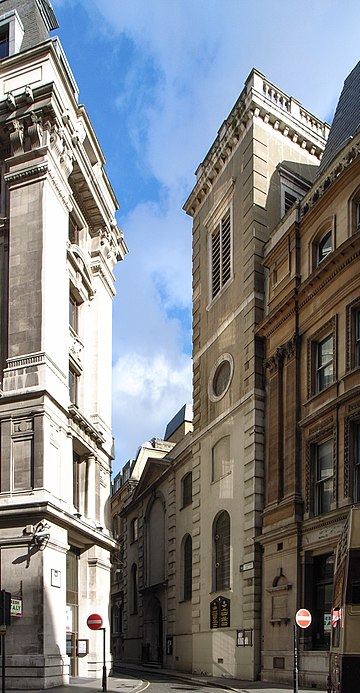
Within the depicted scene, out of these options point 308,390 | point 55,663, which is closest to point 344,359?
point 308,390

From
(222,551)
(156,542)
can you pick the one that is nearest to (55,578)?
(222,551)

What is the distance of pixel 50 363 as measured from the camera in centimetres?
3278

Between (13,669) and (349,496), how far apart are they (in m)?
13.1

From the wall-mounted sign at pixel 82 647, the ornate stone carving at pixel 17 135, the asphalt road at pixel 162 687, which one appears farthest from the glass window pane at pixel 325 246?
the wall-mounted sign at pixel 82 647

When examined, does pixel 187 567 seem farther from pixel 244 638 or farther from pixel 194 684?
pixel 244 638

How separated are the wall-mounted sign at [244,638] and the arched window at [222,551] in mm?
2677

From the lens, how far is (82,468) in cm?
3856

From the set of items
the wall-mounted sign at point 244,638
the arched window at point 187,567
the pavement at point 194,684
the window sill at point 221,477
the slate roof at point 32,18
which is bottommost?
the pavement at point 194,684

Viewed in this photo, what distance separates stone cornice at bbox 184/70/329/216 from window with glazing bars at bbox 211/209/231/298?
312cm

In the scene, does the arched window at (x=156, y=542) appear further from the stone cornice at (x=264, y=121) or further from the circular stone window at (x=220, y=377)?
the stone cornice at (x=264, y=121)

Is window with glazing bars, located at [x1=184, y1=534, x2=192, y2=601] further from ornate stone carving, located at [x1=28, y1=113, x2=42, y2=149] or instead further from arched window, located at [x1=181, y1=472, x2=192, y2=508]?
ornate stone carving, located at [x1=28, y1=113, x2=42, y2=149]

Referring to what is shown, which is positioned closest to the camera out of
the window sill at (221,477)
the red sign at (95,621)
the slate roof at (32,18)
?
the red sign at (95,621)

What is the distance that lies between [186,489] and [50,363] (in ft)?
57.7

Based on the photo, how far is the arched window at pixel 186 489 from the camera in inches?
1845
